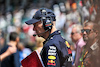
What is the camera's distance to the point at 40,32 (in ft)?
10.6

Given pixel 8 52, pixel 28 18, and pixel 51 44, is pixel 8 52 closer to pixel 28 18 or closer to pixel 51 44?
pixel 51 44

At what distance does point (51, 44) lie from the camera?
2.91 m

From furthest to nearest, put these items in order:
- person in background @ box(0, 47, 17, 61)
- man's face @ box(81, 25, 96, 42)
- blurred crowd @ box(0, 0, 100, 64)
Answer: blurred crowd @ box(0, 0, 100, 64), person in background @ box(0, 47, 17, 61), man's face @ box(81, 25, 96, 42)

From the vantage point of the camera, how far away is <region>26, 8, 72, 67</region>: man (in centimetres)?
284

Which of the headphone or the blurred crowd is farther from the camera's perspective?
the blurred crowd

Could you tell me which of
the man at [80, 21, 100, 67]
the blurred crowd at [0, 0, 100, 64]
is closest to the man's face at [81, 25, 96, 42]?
the man at [80, 21, 100, 67]

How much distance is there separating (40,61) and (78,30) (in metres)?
2.70

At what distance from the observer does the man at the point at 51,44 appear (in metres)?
2.84

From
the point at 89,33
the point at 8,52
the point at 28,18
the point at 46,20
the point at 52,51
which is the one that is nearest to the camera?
the point at 52,51

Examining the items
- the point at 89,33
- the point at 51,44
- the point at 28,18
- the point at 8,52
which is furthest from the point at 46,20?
the point at 28,18

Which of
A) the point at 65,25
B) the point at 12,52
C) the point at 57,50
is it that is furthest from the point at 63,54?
the point at 65,25

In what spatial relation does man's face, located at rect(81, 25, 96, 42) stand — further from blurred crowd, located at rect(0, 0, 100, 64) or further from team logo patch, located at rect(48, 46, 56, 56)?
blurred crowd, located at rect(0, 0, 100, 64)

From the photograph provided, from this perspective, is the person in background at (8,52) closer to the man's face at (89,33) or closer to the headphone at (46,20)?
the man's face at (89,33)

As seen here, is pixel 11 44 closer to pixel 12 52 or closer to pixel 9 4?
pixel 12 52
